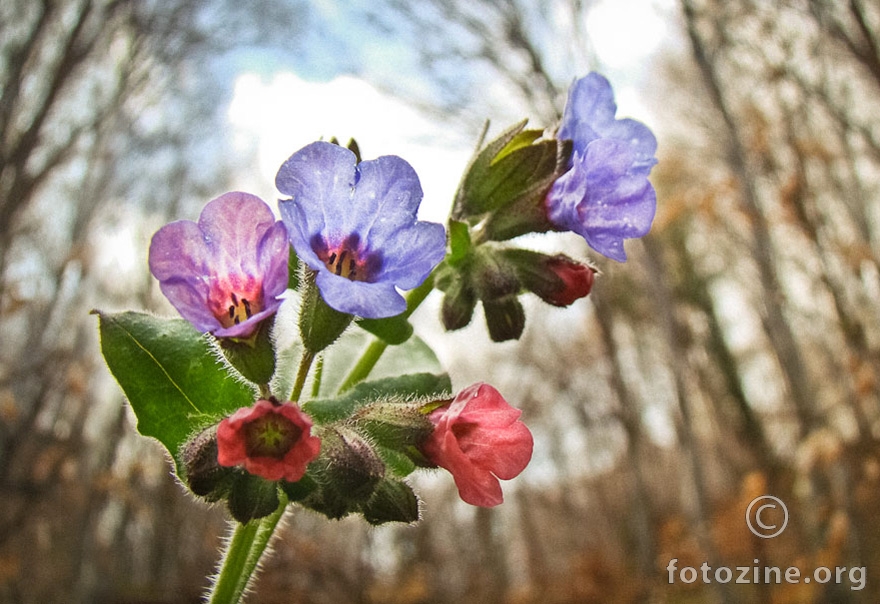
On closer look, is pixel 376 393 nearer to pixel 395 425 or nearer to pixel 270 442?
pixel 395 425

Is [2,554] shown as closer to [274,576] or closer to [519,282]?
[274,576]

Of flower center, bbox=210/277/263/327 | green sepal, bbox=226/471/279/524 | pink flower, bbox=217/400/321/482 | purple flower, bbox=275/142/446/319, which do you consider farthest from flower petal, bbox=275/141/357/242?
green sepal, bbox=226/471/279/524

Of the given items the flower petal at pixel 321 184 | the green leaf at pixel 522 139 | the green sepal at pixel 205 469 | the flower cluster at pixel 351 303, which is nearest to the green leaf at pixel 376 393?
the flower cluster at pixel 351 303

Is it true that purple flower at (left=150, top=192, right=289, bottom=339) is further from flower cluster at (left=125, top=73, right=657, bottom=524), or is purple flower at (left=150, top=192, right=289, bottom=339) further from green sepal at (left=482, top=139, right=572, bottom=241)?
green sepal at (left=482, top=139, right=572, bottom=241)

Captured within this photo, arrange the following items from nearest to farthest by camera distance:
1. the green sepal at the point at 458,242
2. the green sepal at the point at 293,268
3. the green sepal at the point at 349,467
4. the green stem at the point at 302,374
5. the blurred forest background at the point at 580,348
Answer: the green sepal at the point at 349,467
the green stem at the point at 302,374
the green sepal at the point at 293,268
the green sepal at the point at 458,242
the blurred forest background at the point at 580,348

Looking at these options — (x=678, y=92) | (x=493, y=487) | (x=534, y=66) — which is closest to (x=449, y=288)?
(x=493, y=487)

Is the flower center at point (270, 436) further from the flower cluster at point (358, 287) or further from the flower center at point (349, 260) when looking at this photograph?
the flower center at point (349, 260)

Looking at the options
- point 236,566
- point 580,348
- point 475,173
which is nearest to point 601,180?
point 475,173
